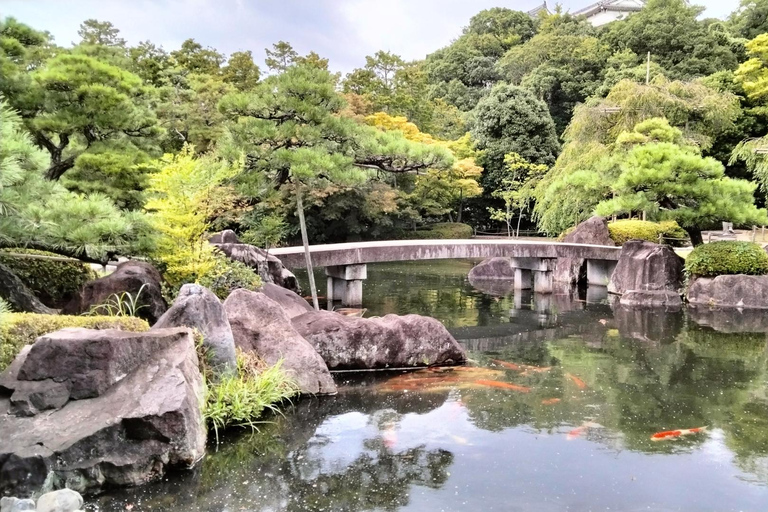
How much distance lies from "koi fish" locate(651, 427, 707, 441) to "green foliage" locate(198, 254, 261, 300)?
557 centimetres

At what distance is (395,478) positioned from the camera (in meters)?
4.94

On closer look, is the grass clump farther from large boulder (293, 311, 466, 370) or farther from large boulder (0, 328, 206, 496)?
large boulder (293, 311, 466, 370)

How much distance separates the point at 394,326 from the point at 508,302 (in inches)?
291

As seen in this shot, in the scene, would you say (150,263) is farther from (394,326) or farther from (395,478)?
(395,478)

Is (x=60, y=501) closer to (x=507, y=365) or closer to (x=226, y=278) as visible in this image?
(x=226, y=278)

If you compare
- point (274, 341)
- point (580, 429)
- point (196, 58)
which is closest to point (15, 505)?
point (274, 341)

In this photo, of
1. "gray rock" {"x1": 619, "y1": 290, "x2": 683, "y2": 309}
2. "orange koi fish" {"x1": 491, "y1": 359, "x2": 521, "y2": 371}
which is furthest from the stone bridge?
"orange koi fish" {"x1": 491, "y1": 359, "x2": 521, "y2": 371}

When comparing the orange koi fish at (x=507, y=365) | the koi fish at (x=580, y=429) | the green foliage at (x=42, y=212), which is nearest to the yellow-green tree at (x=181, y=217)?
the green foliage at (x=42, y=212)

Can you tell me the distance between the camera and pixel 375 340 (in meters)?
8.11

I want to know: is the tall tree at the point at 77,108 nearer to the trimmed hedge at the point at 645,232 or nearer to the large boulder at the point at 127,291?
the large boulder at the point at 127,291

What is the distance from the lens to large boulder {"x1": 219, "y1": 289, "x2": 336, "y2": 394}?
7031mm

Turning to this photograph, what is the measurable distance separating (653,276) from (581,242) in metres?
3.58

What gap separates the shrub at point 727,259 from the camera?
44.3 feet

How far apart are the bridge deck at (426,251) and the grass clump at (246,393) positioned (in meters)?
5.22
